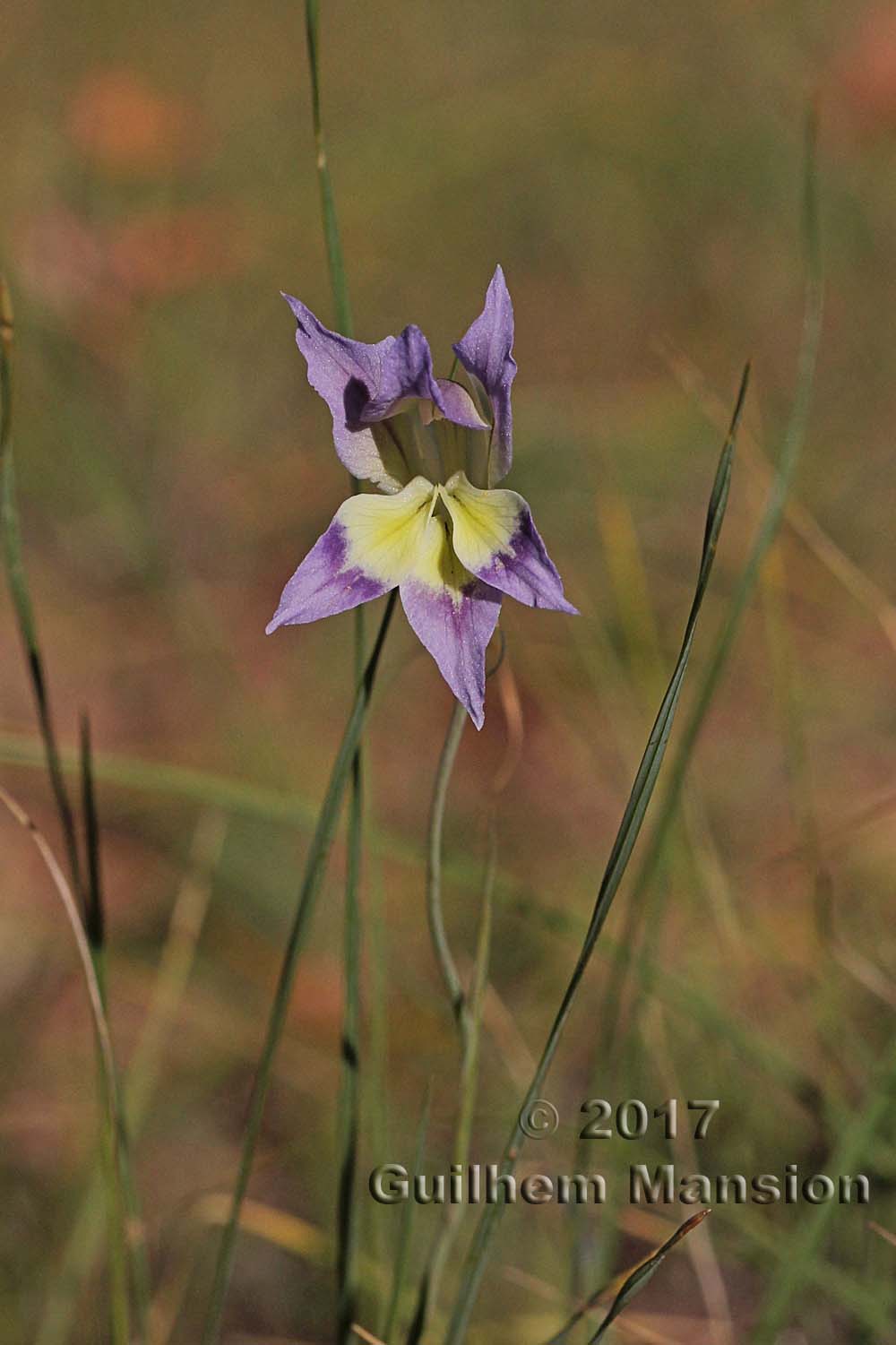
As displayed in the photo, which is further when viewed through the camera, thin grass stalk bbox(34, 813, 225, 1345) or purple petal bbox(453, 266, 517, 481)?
thin grass stalk bbox(34, 813, 225, 1345)

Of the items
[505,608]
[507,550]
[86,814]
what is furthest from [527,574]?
[505,608]

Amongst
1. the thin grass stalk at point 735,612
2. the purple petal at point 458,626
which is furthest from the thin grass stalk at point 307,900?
the thin grass stalk at point 735,612

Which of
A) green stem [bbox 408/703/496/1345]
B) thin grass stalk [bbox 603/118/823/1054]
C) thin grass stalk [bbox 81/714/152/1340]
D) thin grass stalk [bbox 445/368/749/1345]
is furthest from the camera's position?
thin grass stalk [bbox 603/118/823/1054]

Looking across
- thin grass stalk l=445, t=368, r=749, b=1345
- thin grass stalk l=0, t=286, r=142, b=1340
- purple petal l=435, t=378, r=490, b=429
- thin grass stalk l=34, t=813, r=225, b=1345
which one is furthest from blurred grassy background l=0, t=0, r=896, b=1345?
purple petal l=435, t=378, r=490, b=429

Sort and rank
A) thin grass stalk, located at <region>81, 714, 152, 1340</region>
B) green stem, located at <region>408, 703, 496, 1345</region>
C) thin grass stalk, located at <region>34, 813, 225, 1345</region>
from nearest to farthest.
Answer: green stem, located at <region>408, 703, 496, 1345</region> < thin grass stalk, located at <region>81, 714, 152, 1340</region> < thin grass stalk, located at <region>34, 813, 225, 1345</region>

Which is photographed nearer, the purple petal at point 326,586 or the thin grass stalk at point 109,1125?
the purple petal at point 326,586

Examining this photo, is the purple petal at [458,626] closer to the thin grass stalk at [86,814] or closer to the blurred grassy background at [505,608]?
the thin grass stalk at [86,814]

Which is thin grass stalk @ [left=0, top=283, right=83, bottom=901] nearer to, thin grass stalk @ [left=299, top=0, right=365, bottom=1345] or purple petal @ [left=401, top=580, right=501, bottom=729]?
thin grass stalk @ [left=299, top=0, right=365, bottom=1345]
